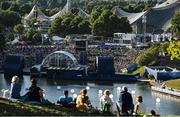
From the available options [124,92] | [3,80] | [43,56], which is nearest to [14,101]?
[124,92]

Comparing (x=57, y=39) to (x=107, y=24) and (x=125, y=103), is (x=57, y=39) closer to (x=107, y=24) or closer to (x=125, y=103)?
(x=107, y=24)

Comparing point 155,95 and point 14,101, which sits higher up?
point 14,101

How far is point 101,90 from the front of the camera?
47.8 meters

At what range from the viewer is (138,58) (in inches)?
2522

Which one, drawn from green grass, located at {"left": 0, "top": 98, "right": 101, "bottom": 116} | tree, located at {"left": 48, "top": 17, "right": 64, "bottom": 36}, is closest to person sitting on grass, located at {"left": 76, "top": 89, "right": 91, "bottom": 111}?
green grass, located at {"left": 0, "top": 98, "right": 101, "bottom": 116}

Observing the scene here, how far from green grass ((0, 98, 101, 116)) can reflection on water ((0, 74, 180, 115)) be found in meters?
18.0

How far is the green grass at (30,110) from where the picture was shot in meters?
14.0

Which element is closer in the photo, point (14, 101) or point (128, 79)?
point (14, 101)

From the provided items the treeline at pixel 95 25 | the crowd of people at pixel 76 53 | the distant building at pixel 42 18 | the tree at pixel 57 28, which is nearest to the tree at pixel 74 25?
the treeline at pixel 95 25

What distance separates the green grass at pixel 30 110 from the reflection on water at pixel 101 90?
1804cm

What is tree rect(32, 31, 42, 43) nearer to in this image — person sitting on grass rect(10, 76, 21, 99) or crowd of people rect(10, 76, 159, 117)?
person sitting on grass rect(10, 76, 21, 99)

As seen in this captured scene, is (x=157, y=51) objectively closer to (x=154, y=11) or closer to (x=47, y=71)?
(x=47, y=71)

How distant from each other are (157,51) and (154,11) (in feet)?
93.1

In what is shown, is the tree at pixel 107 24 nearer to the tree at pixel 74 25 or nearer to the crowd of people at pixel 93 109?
the tree at pixel 74 25
